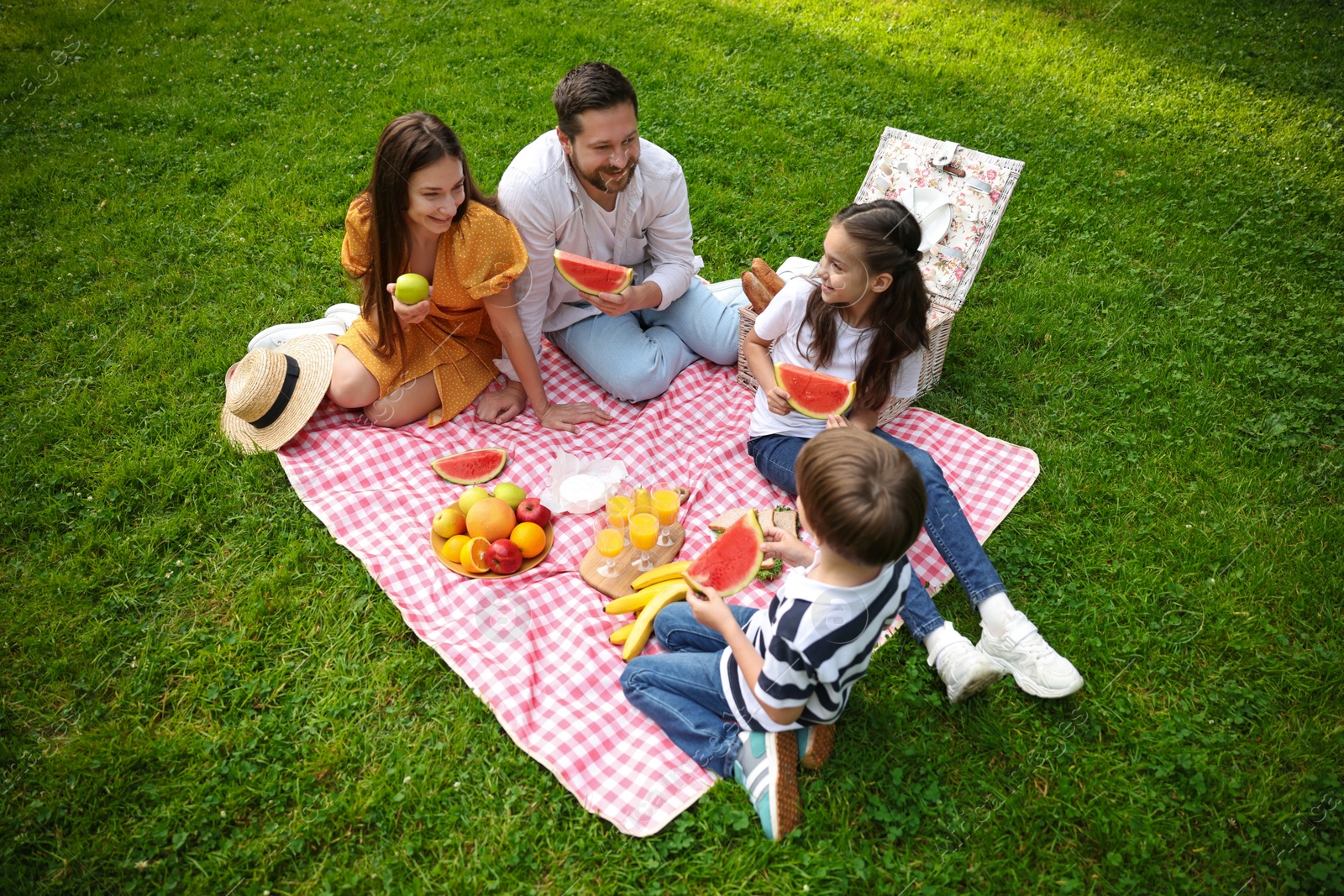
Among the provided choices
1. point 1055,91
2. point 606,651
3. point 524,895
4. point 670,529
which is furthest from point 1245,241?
point 524,895

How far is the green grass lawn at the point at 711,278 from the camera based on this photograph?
9.39ft

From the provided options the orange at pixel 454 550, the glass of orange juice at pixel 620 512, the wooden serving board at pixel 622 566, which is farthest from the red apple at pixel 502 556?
the glass of orange juice at pixel 620 512

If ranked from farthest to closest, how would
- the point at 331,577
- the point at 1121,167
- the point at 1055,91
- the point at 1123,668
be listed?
the point at 1055,91, the point at 1121,167, the point at 331,577, the point at 1123,668

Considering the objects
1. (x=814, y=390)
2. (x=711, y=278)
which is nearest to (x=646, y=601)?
(x=814, y=390)

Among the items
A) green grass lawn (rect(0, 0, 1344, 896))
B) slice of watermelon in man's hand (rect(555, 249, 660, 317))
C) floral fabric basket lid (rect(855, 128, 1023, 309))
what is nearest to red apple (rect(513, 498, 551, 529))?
green grass lawn (rect(0, 0, 1344, 896))

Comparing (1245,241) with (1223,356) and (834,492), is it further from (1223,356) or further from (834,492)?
(834,492)

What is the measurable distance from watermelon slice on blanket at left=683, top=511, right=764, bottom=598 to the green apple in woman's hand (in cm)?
195

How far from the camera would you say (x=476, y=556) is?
12.0 feet

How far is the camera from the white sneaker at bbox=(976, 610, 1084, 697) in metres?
3.25

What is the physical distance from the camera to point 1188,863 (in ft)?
9.34

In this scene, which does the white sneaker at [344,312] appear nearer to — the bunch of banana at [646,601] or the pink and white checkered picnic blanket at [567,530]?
the pink and white checkered picnic blanket at [567,530]

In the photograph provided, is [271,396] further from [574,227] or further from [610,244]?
[610,244]

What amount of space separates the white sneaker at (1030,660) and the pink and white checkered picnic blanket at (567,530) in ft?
1.43

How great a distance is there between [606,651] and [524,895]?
1.01 meters
